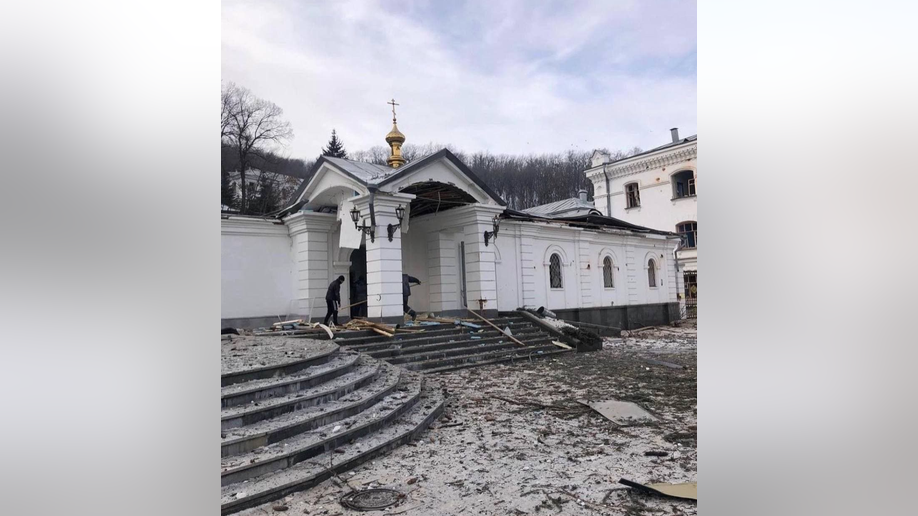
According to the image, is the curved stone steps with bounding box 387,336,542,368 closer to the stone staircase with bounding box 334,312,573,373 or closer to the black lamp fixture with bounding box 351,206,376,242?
the stone staircase with bounding box 334,312,573,373

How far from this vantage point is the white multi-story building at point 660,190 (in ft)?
101

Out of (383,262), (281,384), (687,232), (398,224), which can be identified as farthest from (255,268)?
(687,232)

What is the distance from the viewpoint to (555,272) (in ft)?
71.6

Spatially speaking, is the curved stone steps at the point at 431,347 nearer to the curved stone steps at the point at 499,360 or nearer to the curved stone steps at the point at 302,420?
the curved stone steps at the point at 499,360

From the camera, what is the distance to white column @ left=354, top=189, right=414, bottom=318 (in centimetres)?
1502

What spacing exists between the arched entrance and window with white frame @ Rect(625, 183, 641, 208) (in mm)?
20874

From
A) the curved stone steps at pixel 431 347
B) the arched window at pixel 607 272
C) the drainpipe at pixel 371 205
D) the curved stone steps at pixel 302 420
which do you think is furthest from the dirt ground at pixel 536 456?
the arched window at pixel 607 272

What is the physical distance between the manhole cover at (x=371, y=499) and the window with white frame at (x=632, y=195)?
31475 millimetres

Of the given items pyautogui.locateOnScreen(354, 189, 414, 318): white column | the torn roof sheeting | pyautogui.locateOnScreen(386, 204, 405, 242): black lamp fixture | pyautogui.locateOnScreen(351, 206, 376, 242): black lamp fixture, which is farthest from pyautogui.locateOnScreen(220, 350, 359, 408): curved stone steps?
the torn roof sheeting
